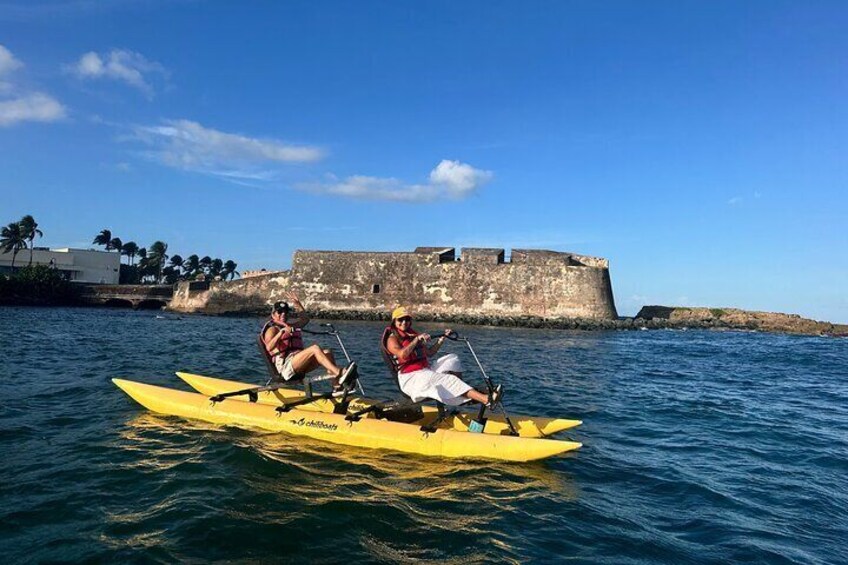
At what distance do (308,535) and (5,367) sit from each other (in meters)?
11.2

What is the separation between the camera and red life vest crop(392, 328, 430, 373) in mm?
7422

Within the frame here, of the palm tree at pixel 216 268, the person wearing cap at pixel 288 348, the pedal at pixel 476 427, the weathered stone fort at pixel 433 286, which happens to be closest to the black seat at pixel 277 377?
the person wearing cap at pixel 288 348

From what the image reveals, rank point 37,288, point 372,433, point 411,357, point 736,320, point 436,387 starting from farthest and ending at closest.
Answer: point 736,320 → point 37,288 → point 411,357 → point 436,387 → point 372,433

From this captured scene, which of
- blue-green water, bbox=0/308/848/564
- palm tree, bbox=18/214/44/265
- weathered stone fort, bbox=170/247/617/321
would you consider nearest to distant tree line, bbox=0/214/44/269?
palm tree, bbox=18/214/44/265

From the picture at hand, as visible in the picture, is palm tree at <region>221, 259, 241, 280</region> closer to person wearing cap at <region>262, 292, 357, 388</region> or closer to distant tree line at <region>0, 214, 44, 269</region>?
distant tree line at <region>0, 214, 44, 269</region>

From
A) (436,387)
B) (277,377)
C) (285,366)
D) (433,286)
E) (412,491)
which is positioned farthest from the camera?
(433,286)

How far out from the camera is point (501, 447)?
6723mm

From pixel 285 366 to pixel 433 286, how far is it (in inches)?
1204

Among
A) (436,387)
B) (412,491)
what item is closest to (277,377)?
(436,387)

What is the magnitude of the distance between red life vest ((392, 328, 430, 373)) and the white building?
61029mm

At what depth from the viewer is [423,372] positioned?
7234mm

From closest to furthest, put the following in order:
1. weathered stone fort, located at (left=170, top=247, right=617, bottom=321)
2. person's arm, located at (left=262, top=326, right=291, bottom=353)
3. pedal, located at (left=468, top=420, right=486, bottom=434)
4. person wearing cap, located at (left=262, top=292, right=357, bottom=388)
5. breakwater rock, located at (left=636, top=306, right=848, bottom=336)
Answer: pedal, located at (left=468, top=420, right=486, bottom=434) → person wearing cap, located at (left=262, top=292, right=357, bottom=388) → person's arm, located at (left=262, top=326, right=291, bottom=353) → weathered stone fort, located at (left=170, top=247, right=617, bottom=321) → breakwater rock, located at (left=636, top=306, right=848, bottom=336)

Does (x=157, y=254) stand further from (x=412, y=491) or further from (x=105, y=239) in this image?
(x=412, y=491)

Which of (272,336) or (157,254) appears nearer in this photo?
(272,336)
